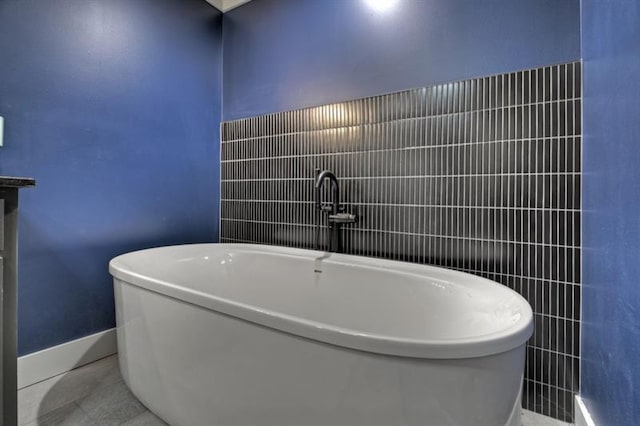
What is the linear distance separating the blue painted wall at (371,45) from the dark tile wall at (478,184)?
107mm

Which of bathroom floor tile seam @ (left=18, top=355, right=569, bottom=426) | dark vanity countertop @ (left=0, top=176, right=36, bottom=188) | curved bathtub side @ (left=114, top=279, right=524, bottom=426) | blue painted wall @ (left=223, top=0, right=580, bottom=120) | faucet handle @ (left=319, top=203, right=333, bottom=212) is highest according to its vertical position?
blue painted wall @ (left=223, top=0, right=580, bottom=120)

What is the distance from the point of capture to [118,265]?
1.46 metres

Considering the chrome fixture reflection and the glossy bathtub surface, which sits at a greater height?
the chrome fixture reflection

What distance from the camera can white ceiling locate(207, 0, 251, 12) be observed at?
245cm

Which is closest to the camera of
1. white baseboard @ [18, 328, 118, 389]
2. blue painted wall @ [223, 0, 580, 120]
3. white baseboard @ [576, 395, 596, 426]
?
white baseboard @ [576, 395, 596, 426]

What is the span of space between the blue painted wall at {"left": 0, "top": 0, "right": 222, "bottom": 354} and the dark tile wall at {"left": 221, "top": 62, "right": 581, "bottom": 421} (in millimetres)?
876

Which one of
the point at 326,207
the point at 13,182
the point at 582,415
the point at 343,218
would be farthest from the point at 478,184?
the point at 13,182

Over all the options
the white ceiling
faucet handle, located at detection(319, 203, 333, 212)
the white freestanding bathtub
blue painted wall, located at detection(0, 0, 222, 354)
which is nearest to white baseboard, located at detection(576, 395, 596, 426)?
the white freestanding bathtub

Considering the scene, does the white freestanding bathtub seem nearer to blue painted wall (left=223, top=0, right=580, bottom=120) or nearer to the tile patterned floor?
the tile patterned floor

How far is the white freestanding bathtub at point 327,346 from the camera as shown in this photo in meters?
0.72

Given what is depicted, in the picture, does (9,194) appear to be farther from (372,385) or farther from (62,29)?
(62,29)

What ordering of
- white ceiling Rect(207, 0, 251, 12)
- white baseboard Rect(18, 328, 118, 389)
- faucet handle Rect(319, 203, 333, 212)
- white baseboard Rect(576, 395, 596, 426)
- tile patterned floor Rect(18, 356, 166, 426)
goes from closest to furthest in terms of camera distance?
white baseboard Rect(576, 395, 596, 426)
tile patterned floor Rect(18, 356, 166, 426)
white baseboard Rect(18, 328, 118, 389)
faucet handle Rect(319, 203, 333, 212)
white ceiling Rect(207, 0, 251, 12)

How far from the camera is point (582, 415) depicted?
1230mm

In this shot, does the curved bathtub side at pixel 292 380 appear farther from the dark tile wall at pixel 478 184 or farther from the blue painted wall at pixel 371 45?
the blue painted wall at pixel 371 45
